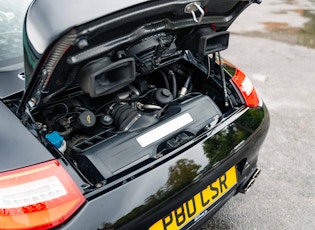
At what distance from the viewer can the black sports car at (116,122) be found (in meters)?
1.21

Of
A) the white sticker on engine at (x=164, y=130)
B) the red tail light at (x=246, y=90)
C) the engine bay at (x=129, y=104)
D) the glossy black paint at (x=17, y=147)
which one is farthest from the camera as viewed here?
the red tail light at (x=246, y=90)

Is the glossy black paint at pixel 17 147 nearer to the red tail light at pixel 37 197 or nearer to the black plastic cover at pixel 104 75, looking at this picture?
the red tail light at pixel 37 197

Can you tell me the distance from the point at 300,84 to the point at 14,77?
12.6 ft

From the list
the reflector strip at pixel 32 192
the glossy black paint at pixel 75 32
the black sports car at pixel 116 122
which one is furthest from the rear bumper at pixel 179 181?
the glossy black paint at pixel 75 32

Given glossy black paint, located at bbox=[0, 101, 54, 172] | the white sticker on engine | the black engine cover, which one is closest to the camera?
glossy black paint, located at bbox=[0, 101, 54, 172]

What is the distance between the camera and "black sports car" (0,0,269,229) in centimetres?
121

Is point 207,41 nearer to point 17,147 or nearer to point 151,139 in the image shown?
point 151,139

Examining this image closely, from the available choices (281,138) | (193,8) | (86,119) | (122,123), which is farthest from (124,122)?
(281,138)

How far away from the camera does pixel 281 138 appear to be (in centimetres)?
326

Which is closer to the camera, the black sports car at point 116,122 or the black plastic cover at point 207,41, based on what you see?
the black sports car at point 116,122

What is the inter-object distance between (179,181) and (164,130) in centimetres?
30

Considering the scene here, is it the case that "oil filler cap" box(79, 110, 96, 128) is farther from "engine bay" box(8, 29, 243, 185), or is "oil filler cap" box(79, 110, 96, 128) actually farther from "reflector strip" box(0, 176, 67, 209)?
"reflector strip" box(0, 176, 67, 209)

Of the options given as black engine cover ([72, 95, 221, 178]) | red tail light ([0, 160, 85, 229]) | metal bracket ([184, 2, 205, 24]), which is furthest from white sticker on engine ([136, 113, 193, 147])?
metal bracket ([184, 2, 205, 24])

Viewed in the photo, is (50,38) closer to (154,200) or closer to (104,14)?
(104,14)
